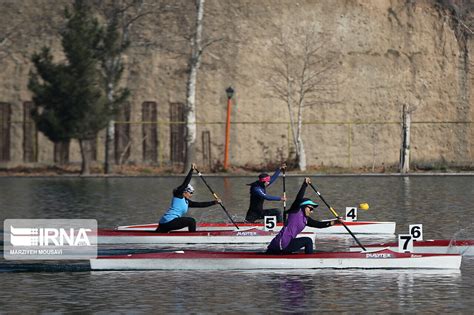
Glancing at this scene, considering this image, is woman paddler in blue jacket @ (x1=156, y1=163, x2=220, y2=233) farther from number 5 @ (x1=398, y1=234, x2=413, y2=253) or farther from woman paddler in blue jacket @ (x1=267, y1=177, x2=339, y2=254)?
number 5 @ (x1=398, y1=234, x2=413, y2=253)

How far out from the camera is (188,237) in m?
30.2

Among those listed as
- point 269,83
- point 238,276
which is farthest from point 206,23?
point 238,276

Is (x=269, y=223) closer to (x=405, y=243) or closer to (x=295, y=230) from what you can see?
(x=295, y=230)

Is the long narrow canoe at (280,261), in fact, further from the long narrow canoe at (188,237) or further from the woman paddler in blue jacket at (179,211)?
the long narrow canoe at (188,237)

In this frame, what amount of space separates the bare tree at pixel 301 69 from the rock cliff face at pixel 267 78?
1.42ft

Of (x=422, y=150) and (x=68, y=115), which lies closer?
(x=68, y=115)

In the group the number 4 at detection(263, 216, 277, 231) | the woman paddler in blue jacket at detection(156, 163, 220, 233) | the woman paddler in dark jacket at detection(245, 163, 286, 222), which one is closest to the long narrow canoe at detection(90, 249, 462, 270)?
the woman paddler in blue jacket at detection(156, 163, 220, 233)

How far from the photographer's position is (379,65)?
78312mm

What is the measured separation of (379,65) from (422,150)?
5887 millimetres

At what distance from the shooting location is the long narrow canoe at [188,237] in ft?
98.6

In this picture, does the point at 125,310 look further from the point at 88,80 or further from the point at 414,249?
the point at 88,80

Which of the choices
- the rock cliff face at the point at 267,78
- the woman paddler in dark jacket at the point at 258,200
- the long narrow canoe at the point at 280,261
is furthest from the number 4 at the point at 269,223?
the rock cliff face at the point at 267,78

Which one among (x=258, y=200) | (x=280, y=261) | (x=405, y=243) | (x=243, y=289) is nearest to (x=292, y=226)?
(x=280, y=261)

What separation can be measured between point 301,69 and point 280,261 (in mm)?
52408
